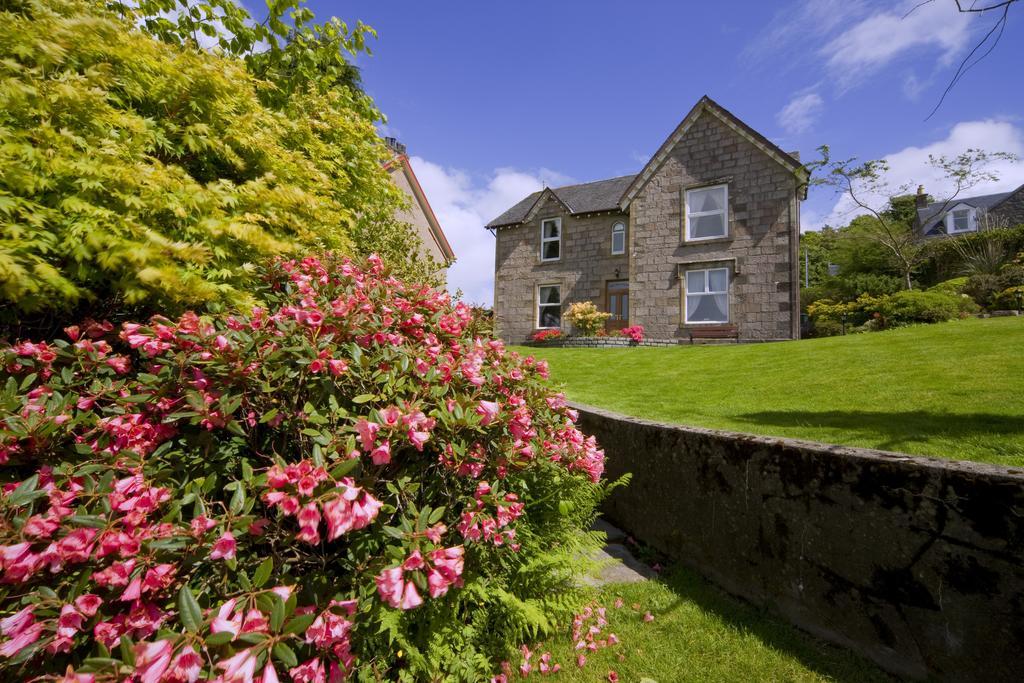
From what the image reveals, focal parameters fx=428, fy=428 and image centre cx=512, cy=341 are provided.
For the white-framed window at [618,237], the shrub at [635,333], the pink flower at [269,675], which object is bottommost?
the pink flower at [269,675]

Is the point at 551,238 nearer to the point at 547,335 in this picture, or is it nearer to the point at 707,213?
the point at 547,335

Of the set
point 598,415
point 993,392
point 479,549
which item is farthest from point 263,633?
point 993,392

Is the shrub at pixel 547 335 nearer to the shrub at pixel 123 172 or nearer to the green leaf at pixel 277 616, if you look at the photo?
the shrub at pixel 123 172

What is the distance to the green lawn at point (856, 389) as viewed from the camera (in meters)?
4.09

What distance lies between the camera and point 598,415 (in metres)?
5.10

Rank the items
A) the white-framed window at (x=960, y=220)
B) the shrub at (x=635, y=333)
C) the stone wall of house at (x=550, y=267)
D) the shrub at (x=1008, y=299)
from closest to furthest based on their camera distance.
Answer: the shrub at (x=635, y=333) → the shrub at (x=1008, y=299) → the stone wall of house at (x=550, y=267) → the white-framed window at (x=960, y=220)

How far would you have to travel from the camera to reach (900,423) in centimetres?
450

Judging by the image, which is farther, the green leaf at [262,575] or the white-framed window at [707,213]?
the white-framed window at [707,213]

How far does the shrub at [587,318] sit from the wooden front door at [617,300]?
1.48 m

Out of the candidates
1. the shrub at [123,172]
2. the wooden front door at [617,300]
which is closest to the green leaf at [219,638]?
the shrub at [123,172]

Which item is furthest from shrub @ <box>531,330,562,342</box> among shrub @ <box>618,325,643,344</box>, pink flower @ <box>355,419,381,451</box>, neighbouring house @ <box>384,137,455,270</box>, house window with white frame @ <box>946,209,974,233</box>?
house window with white frame @ <box>946,209,974,233</box>

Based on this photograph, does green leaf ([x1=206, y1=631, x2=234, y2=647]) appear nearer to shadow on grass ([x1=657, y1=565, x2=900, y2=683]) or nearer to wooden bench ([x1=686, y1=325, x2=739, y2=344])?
shadow on grass ([x1=657, y1=565, x2=900, y2=683])

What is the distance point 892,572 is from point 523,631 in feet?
7.07

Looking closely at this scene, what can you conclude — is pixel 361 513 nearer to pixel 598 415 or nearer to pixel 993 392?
pixel 598 415
